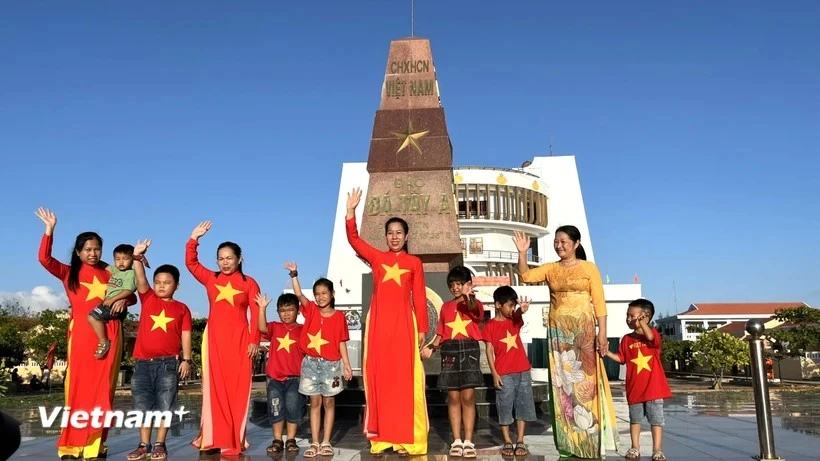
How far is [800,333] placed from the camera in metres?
28.9

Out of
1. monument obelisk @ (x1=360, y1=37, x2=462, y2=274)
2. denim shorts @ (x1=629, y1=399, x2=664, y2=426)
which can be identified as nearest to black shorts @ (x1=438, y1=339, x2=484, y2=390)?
denim shorts @ (x1=629, y1=399, x2=664, y2=426)

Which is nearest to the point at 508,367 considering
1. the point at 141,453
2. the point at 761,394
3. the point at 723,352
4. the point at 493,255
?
the point at 761,394

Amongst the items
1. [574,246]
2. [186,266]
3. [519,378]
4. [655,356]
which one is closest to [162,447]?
[186,266]

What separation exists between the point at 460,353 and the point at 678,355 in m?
34.9

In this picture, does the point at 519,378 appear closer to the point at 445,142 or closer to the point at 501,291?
the point at 501,291

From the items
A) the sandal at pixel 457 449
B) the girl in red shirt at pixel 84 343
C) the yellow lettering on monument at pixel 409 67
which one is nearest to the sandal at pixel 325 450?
the sandal at pixel 457 449

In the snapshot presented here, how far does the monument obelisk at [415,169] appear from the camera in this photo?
8875 millimetres

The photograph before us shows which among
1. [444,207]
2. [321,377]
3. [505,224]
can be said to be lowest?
[321,377]

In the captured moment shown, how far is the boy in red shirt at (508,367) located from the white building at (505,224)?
108 feet

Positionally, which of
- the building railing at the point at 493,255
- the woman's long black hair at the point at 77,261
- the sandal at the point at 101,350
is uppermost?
the building railing at the point at 493,255

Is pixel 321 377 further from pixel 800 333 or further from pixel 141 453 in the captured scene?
pixel 800 333

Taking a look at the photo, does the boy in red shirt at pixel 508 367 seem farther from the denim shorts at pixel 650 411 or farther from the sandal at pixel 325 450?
the sandal at pixel 325 450

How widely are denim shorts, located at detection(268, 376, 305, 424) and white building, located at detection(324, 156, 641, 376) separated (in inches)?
1277

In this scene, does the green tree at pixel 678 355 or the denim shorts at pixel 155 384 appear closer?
the denim shorts at pixel 155 384
